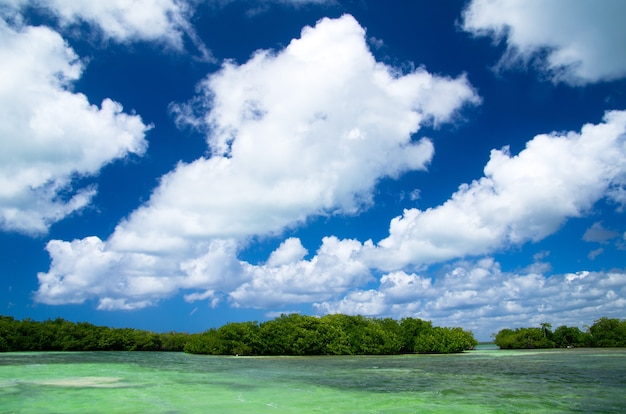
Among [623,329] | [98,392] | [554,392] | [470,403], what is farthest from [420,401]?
[623,329]

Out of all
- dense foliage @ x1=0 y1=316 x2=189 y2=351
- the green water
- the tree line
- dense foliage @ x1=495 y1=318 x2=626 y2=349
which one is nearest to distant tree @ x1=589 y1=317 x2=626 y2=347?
dense foliage @ x1=495 y1=318 x2=626 y2=349

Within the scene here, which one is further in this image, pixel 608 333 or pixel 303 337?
pixel 608 333

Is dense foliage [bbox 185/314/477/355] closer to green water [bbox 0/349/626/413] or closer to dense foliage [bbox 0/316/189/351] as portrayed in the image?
dense foliage [bbox 0/316/189/351]

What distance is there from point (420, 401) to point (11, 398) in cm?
1944

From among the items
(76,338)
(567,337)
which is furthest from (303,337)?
(567,337)

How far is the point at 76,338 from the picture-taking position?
95.2m

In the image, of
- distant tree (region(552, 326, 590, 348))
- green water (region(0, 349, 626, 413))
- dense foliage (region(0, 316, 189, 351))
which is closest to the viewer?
green water (region(0, 349, 626, 413))

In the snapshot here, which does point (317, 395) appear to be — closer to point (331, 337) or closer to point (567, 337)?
point (331, 337)

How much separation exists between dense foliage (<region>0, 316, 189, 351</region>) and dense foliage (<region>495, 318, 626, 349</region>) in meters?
87.4

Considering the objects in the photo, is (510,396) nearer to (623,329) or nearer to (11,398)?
(11,398)

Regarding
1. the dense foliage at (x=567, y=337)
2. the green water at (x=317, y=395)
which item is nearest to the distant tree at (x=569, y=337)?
the dense foliage at (x=567, y=337)

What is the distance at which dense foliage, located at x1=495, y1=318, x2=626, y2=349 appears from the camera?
107938mm

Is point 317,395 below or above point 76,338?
below

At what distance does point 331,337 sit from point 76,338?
5661 cm
